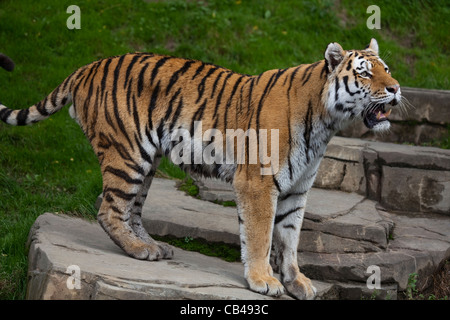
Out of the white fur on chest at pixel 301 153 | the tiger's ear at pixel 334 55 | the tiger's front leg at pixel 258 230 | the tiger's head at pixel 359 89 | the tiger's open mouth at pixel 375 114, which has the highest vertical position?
the tiger's ear at pixel 334 55

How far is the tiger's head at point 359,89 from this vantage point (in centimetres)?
420

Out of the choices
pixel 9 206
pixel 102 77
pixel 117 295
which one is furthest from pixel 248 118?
pixel 9 206

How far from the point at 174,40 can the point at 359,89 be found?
4.86m

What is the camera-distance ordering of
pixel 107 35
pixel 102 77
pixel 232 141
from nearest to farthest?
1. pixel 232 141
2. pixel 102 77
3. pixel 107 35

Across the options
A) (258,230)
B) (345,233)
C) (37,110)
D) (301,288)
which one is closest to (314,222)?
(345,233)

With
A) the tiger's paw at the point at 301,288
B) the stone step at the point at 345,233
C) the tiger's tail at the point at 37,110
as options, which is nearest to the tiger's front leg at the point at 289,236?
the tiger's paw at the point at 301,288

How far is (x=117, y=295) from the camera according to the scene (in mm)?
3812

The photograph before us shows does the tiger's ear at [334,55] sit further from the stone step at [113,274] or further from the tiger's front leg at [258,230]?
the stone step at [113,274]

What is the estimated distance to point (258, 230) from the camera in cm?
434

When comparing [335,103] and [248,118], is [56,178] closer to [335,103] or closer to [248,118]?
[248,118]

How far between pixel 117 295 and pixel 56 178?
3236 mm

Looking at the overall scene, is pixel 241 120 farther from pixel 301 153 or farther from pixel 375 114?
pixel 375 114

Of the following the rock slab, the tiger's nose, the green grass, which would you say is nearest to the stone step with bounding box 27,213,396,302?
the rock slab

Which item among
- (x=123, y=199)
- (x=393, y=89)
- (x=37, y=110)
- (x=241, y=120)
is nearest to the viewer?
(x=393, y=89)
